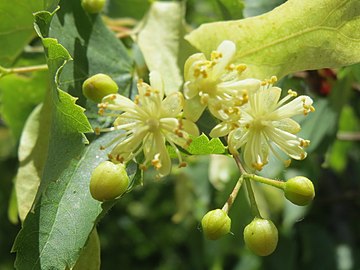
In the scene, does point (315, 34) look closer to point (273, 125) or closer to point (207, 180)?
point (273, 125)

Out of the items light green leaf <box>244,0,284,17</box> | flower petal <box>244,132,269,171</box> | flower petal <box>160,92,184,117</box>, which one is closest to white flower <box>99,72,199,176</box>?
flower petal <box>160,92,184,117</box>

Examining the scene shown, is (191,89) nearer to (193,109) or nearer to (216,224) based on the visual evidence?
(193,109)

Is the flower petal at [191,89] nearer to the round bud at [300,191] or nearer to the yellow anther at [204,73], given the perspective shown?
the yellow anther at [204,73]

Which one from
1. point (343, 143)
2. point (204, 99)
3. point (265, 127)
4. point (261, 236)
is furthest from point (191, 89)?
point (343, 143)

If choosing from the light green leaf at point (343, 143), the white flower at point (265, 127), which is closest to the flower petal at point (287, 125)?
the white flower at point (265, 127)

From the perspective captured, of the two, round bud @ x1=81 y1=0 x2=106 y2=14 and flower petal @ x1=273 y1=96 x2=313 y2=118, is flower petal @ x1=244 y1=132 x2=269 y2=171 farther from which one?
round bud @ x1=81 y1=0 x2=106 y2=14

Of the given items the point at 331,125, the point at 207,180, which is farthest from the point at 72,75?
the point at 207,180

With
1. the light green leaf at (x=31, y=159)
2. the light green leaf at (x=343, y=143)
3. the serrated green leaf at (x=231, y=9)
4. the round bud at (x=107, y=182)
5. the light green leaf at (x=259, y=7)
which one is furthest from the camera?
the light green leaf at (x=343, y=143)
